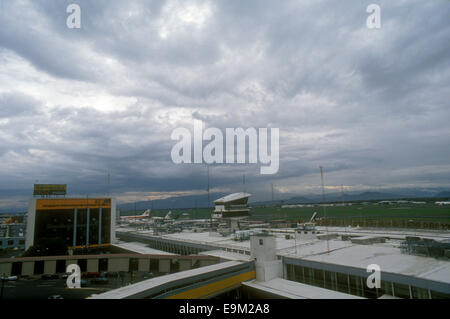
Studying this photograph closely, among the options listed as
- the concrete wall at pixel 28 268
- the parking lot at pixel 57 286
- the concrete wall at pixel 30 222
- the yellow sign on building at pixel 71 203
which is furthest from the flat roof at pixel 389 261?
the concrete wall at pixel 30 222

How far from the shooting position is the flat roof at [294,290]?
49.5 ft

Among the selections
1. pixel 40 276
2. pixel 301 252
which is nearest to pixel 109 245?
pixel 40 276

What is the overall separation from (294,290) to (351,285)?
13.6ft

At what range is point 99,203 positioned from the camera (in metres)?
49.7

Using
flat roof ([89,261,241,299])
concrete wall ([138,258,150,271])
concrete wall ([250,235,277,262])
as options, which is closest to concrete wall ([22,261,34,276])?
concrete wall ([138,258,150,271])

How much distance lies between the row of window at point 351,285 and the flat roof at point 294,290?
181 cm

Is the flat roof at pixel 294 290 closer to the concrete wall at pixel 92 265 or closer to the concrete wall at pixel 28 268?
the concrete wall at pixel 92 265

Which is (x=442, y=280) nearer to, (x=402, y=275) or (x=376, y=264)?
(x=402, y=275)

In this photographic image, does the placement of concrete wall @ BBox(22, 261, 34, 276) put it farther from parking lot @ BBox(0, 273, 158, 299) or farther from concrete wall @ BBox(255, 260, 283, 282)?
concrete wall @ BBox(255, 260, 283, 282)

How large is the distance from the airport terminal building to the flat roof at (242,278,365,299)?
38.0 m

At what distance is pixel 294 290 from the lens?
53.5ft

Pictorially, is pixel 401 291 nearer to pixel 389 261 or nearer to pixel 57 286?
pixel 389 261

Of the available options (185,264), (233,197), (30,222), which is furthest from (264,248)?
(30,222)
